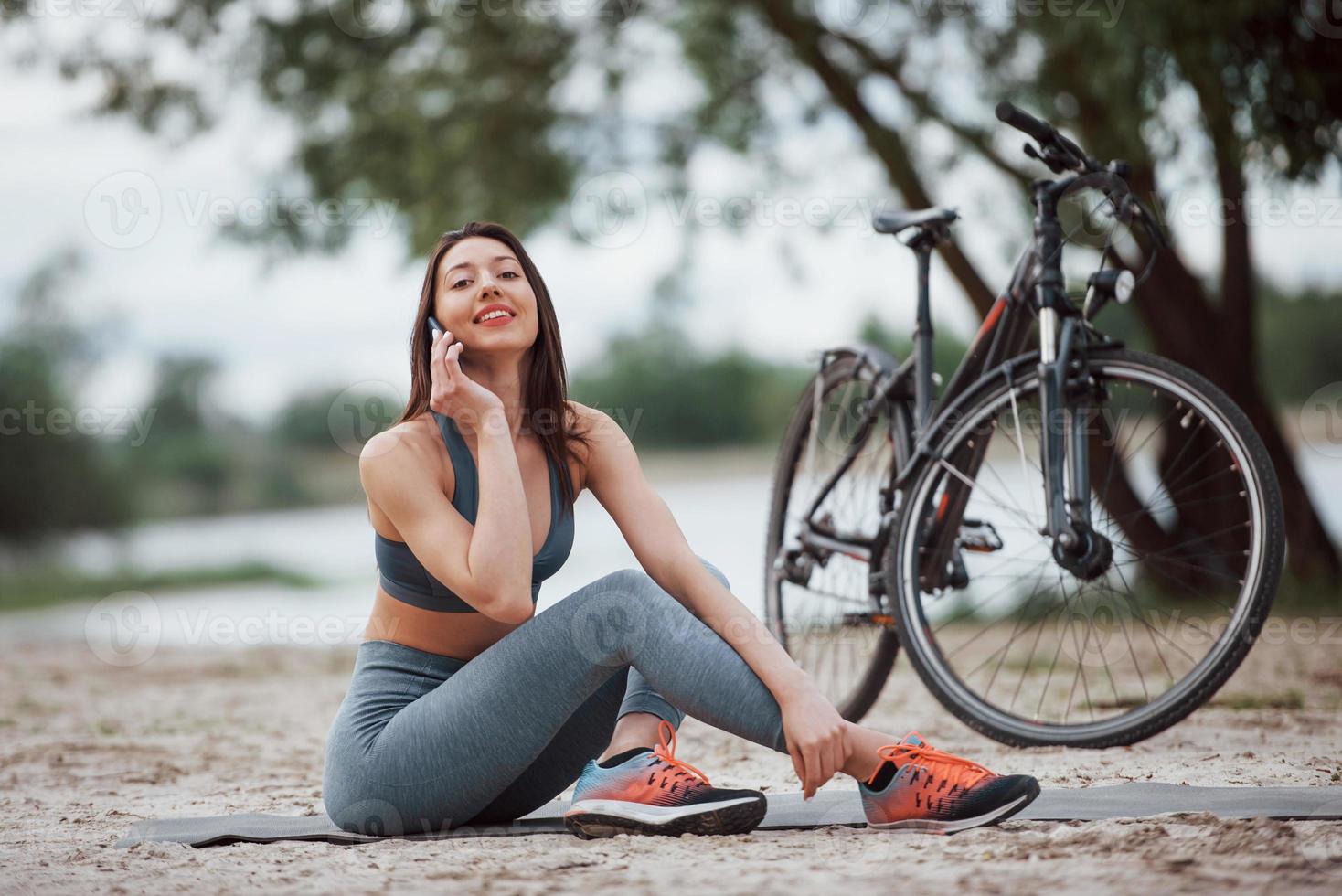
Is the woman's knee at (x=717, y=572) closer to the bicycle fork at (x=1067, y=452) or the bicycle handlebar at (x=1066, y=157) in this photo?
the bicycle fork at (x=1067, y=452)

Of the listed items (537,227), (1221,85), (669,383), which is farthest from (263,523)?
(1221,85)

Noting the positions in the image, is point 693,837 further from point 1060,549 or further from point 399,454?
point 1060,549

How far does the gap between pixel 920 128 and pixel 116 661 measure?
4.95 meters

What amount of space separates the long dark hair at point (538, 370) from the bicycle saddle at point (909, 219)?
1096mm

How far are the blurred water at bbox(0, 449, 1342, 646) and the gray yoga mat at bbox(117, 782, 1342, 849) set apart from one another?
0.52 metres

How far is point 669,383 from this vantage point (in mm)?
21172

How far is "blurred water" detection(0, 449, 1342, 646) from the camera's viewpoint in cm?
612

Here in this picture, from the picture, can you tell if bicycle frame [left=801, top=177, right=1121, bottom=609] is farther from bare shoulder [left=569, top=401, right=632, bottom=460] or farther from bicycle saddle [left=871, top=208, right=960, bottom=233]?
bare shoulder [left=569, top=401, right=632, bottom=460]

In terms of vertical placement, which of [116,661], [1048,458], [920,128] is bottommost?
[116,661]

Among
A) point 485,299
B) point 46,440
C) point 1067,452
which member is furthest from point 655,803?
point 46,440

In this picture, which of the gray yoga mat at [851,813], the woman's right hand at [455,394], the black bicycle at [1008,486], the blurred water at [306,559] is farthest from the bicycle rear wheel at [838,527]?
the woman's right hand at [455,394]

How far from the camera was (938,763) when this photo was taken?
2.15 m

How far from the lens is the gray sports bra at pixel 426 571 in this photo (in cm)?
236

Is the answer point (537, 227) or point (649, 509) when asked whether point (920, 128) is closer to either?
point (537, 227)
